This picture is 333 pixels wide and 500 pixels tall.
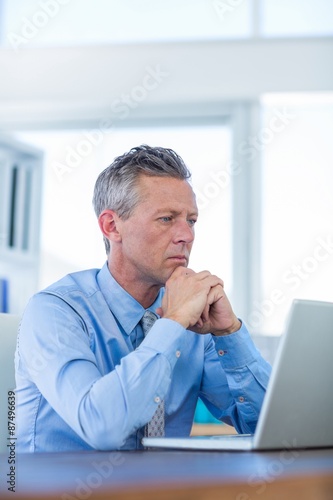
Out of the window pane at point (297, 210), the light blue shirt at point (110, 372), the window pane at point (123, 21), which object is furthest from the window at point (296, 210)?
the light blue shirt at point (110, 372)

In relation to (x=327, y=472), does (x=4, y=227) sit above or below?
above

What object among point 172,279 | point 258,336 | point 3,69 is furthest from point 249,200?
point 172,279

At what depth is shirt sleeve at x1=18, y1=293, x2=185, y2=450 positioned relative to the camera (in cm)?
118

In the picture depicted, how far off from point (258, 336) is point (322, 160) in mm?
1100

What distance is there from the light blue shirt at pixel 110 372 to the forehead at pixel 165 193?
0.69 ft

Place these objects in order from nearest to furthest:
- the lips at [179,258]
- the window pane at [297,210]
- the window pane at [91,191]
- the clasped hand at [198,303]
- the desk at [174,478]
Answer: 1. the desk at [174,478]
2. the clasped hand at [198,303]
3. the lips at [179,258]
4. the window pane at [297,210]
5. the window pane at [91,191]

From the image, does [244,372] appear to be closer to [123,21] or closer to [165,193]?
[165,193]

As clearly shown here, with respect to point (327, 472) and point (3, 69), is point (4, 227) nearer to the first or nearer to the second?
point (3, 69)

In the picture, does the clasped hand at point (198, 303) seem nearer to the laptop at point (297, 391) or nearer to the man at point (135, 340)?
the man at point (135, 340)

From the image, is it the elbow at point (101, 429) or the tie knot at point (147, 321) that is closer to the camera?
the elbow at point (101, 429)

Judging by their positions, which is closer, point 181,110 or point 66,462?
point 66,462

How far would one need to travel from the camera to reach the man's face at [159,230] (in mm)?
1705

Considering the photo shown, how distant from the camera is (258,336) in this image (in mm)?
3523

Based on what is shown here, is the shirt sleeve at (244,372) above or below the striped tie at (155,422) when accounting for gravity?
above
